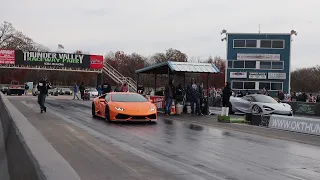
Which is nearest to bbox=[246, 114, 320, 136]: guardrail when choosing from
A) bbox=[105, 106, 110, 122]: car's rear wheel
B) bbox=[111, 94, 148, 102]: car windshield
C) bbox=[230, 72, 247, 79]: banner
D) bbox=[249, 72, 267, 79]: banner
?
bbox=[111, 94, 148, 102]: car windshield

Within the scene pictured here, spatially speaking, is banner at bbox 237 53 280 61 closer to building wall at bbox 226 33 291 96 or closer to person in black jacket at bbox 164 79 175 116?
building wall at bbox 226 33 291 96

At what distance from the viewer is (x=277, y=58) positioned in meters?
50.9

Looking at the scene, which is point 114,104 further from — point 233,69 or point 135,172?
point 233,69

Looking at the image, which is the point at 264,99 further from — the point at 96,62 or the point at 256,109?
the point at 96,62

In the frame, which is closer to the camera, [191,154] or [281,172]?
[281,172]

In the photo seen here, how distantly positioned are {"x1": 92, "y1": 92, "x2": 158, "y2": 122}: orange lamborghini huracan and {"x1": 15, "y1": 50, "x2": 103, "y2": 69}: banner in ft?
139

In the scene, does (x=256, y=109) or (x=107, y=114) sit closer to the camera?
(x=107, y=114)

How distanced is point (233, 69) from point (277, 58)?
5883mm

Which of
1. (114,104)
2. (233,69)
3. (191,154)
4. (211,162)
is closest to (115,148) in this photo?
(191,154)

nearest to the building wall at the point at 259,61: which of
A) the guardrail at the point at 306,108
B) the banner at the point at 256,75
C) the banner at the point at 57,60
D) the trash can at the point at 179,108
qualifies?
the banner at the point at 256,75

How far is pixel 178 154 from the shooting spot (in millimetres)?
8578

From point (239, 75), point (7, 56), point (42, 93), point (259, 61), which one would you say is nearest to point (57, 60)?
point (7, 56)

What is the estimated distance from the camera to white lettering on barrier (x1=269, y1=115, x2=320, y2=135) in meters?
13.6

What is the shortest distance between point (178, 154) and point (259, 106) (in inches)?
515
